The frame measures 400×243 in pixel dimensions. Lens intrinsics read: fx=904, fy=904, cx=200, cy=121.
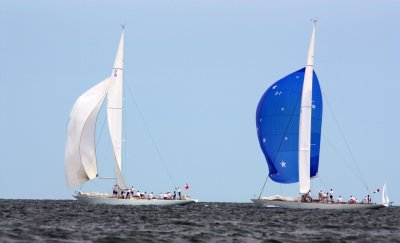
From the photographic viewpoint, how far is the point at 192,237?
35.4 meters

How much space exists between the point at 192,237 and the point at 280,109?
144 ft

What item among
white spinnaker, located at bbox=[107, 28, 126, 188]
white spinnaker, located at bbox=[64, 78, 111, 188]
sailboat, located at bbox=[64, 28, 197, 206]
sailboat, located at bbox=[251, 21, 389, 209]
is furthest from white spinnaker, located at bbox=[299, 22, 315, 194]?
white spinnaker, located at bbox=[64, 78, 111, 188]

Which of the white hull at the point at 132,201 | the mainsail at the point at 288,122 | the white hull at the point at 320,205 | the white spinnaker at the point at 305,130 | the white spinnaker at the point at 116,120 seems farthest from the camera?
Answer: the white spinnaker at the point at 116,120

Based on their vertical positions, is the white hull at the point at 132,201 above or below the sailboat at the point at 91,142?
below

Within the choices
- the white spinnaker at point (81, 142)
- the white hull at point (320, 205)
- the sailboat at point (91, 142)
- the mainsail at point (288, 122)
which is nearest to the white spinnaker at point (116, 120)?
the sailboat at point (91, 142)

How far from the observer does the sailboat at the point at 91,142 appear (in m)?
77.2

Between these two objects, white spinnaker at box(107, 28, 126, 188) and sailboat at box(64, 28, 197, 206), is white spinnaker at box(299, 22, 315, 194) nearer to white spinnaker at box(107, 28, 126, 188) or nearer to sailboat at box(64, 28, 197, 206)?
sailboat at box(64, 28, 197, 206)

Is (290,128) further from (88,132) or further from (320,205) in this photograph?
(88,132)

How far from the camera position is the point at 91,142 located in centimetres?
7806

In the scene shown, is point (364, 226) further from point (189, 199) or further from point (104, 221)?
point (189, 199)

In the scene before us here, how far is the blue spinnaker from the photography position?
78438mm

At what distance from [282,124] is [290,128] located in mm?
838

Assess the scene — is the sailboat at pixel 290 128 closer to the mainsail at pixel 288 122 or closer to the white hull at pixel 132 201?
the mainsail at pixel 288 122

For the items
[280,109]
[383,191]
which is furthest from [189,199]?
[383,191]
